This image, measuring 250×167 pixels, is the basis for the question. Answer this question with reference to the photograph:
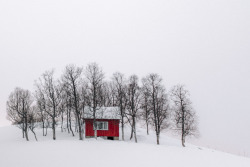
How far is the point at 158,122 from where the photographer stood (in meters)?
35.1

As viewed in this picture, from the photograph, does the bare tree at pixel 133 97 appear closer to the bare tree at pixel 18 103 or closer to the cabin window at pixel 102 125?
the cabin window at pixel 102 125

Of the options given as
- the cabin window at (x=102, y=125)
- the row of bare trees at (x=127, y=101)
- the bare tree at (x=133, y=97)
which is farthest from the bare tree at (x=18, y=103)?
the bare tree at (x=133, y=97)

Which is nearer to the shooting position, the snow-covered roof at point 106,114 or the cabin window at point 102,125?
the snow-covered roof at point 106,114

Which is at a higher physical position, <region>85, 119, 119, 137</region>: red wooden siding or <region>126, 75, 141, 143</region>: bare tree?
<region>126, 75, 141, 143</region>: bare tree

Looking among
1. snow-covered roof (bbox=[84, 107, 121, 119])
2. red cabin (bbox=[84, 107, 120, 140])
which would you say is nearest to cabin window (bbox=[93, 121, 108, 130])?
red cabin (bbox=[84, 107, 120, 140])

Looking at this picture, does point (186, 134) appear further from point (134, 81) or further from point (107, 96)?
point (107, 96)

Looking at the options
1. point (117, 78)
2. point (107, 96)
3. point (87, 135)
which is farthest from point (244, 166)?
point (107, 96)

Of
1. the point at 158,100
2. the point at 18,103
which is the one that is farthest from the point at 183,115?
the point at 18,103

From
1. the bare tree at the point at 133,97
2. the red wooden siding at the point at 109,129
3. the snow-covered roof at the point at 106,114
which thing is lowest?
the red wooden siding at the point at 109,129

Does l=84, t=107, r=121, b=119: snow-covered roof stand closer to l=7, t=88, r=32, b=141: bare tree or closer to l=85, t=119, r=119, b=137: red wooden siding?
l=85, t=119, r=119, b=137: red wooden siding

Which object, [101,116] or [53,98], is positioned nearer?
[53,98]

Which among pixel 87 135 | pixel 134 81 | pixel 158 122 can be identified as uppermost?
pixel 134 81

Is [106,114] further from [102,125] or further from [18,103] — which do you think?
[18,103]

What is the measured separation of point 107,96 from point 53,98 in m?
18.9
